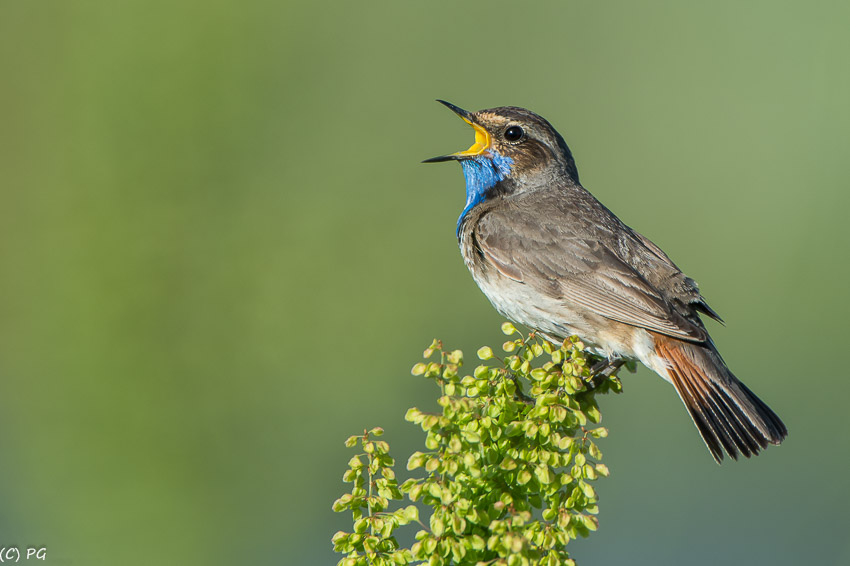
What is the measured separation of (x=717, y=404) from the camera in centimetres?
435

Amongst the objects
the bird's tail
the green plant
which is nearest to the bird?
the bird's tail

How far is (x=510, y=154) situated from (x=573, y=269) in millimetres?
911

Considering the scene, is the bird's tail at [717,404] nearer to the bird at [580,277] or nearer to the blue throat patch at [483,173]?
the bird at [580,277]

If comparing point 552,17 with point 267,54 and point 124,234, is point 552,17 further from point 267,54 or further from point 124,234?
point 124,234

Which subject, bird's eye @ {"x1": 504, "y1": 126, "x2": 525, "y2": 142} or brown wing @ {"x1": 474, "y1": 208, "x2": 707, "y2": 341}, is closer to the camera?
brown wing @ {"x1": 474, "y1": 208, "x2": 707, "y2": 341}

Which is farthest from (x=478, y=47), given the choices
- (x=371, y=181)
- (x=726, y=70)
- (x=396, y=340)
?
(x=396, y=340)

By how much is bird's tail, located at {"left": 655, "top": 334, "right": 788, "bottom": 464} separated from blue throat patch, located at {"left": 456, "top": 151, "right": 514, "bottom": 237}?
1.40 metres

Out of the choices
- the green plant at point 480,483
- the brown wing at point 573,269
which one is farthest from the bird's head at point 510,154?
the green plant at point 480,483

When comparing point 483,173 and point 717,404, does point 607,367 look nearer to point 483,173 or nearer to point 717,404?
point 717,404

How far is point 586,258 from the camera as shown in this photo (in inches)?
191

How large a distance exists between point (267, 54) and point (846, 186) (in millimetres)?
6007

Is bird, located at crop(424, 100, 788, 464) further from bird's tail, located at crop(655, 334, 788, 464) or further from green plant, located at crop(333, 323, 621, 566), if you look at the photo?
green plant, located at crop(333, 323, 621, 566)

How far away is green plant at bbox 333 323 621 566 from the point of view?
240cm

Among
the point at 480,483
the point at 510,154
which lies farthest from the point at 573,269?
the point at 480,483
